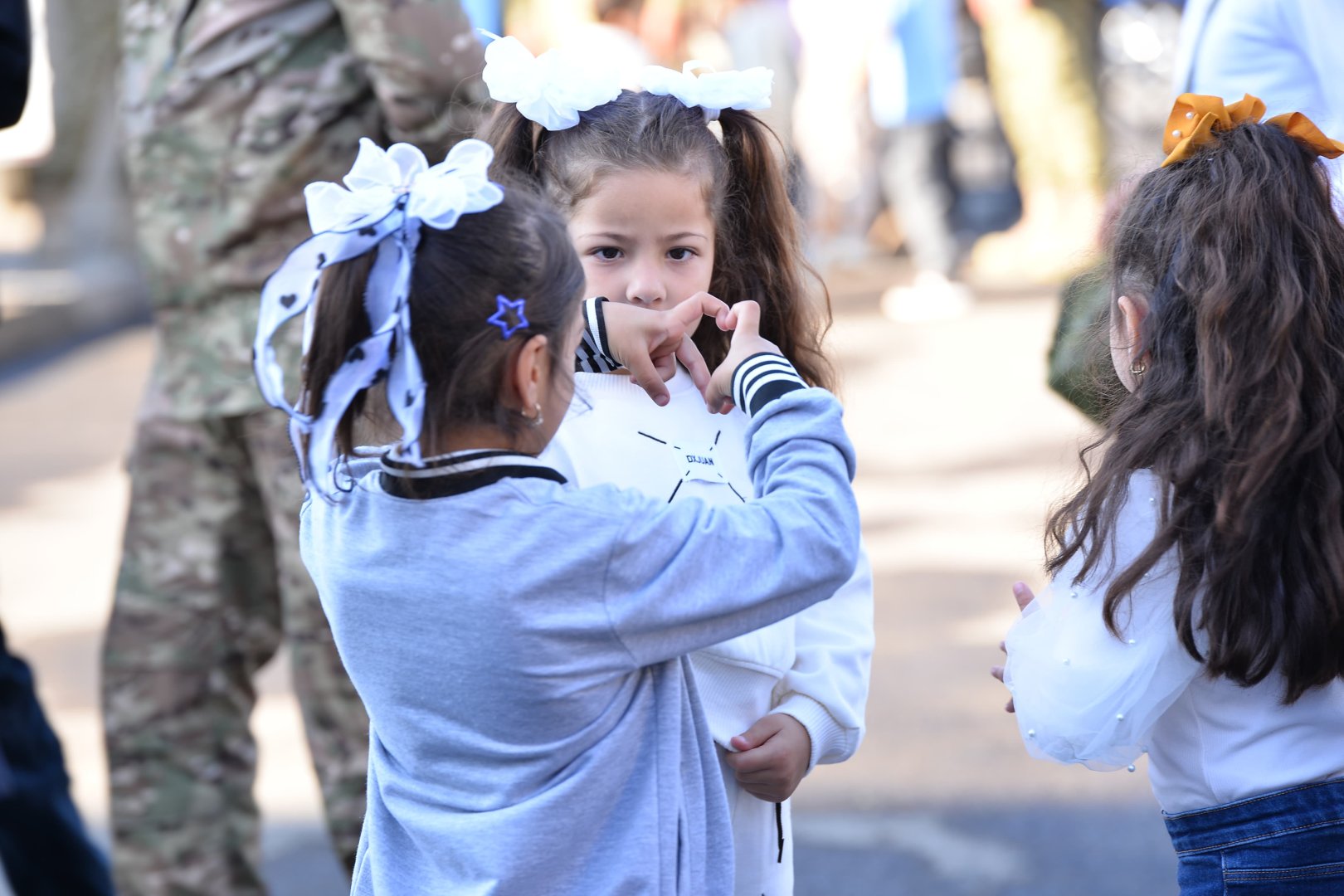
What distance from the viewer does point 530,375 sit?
1.62 meters

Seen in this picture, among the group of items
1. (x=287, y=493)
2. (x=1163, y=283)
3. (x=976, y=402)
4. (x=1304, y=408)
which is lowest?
(x=976, y=402)

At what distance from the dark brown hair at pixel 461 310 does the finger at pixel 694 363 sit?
32 cm

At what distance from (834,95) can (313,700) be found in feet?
23.5

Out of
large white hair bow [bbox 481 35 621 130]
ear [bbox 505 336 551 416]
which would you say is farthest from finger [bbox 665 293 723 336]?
large white hair bow [bbox 481 35 621 130]

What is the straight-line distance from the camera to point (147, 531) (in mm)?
2893

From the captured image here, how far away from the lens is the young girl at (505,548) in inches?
62.4

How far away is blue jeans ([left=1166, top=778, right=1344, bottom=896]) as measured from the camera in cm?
180

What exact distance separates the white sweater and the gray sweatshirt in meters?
0.22

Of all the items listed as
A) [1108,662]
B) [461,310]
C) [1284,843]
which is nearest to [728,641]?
[1108,662]

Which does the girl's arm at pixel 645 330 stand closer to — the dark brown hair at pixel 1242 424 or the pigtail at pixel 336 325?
the pigtail at pixel 336 325

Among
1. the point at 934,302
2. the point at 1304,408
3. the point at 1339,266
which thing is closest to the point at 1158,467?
the point at 1304,408

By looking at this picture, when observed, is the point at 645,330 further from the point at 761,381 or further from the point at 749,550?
the point at 749,550

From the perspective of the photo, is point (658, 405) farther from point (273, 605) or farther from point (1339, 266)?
point (273, 605)

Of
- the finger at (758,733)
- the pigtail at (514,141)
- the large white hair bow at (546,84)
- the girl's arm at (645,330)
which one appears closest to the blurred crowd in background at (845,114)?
the pigtail at (514,141)
